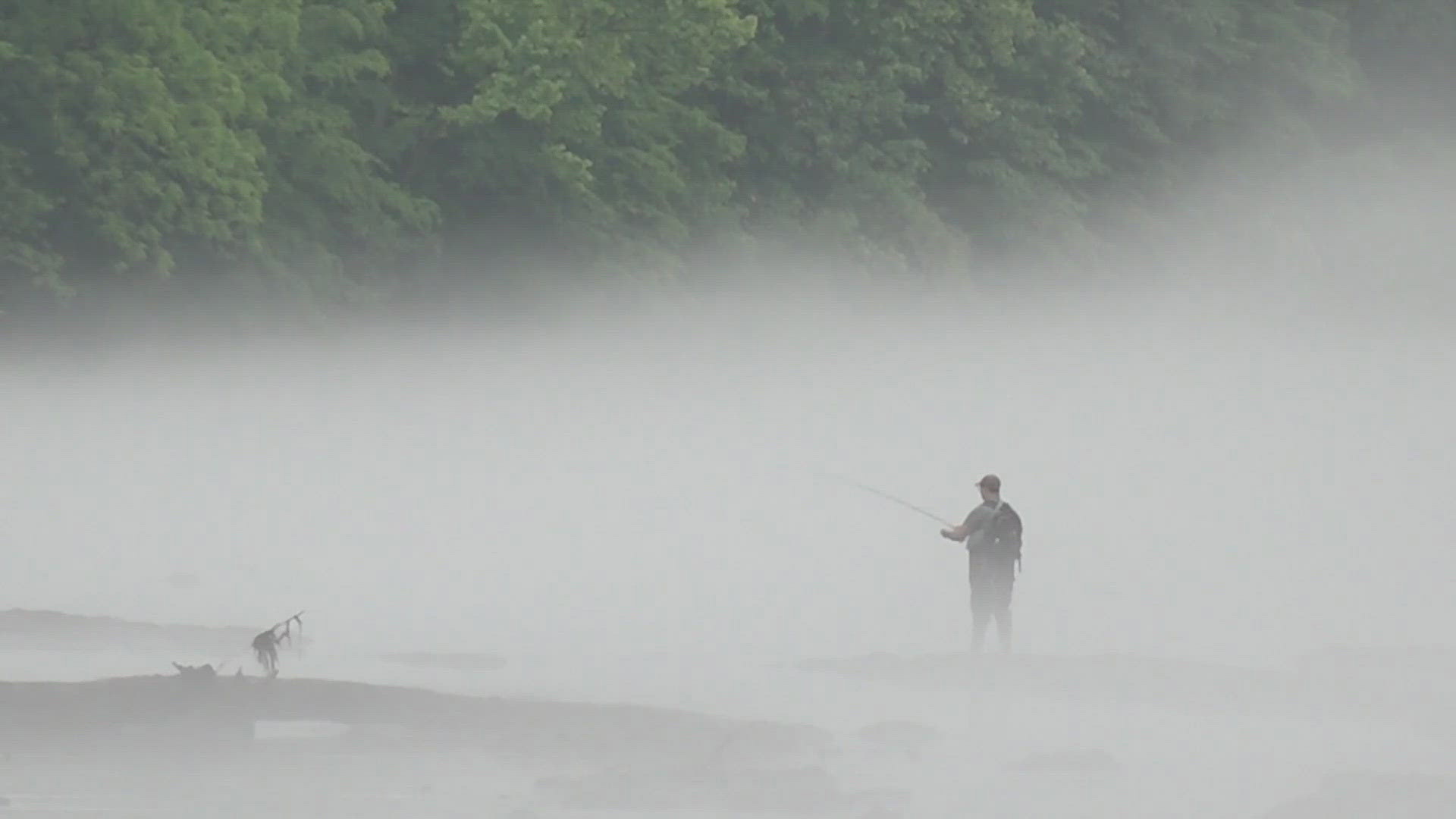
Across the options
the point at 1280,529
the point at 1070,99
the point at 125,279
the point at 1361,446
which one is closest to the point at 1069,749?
the point at 1280,529

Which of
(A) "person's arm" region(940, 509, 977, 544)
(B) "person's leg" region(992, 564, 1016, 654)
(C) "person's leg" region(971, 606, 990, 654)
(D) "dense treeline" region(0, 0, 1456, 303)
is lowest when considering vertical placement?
(C) "person's leg" region(971, 606, 990, 654)

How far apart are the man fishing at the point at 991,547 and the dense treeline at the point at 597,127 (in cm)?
2342

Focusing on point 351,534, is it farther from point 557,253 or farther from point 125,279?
point 557,253

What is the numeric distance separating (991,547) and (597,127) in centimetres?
3077

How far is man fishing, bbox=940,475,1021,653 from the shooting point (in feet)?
76.0

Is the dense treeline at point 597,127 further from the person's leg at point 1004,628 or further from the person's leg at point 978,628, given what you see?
the person's leg at point 978,628

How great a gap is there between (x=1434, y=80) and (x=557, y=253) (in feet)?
109

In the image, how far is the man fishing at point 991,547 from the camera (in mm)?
23172

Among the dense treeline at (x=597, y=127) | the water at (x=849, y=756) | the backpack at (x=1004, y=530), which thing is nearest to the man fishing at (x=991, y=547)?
the backpack at (x=1004, y=530)

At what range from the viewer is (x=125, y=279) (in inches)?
1827

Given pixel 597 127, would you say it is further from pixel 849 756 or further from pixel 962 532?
pixel 849 756

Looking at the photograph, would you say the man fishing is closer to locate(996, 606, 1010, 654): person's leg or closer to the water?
locate(996, 606, 1010, 654): person's leg

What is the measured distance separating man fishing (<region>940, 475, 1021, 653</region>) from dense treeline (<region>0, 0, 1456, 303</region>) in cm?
2342

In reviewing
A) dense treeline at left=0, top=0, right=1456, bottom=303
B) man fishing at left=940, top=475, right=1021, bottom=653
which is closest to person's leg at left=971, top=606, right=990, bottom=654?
man fishing at left=940, top=475, right=1021, bottom=653
